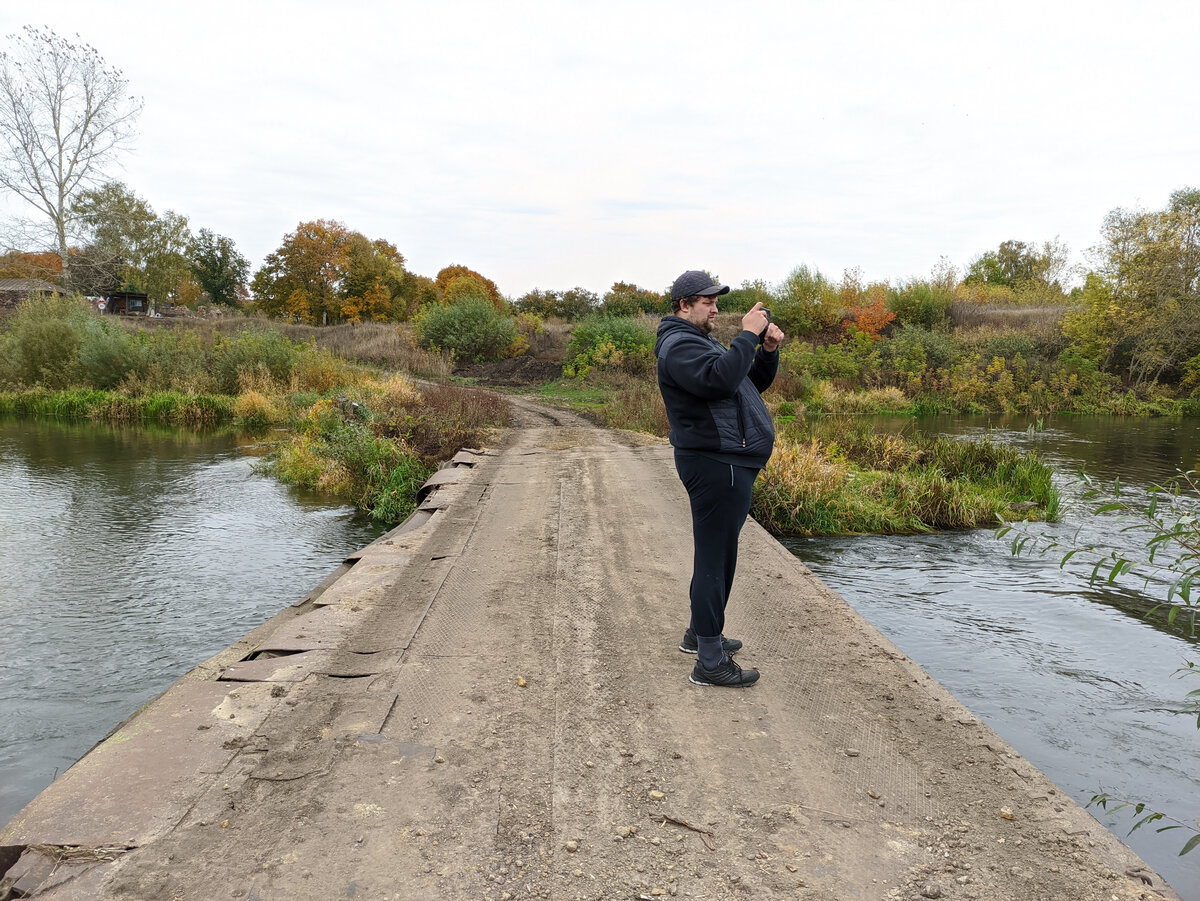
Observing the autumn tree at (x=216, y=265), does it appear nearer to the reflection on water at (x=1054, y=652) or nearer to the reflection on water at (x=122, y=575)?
the reflection on water at (x=122, y=575)

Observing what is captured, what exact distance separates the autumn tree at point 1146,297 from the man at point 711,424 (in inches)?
1213

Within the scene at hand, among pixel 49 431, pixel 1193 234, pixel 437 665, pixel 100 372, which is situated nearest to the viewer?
pixel 437 665

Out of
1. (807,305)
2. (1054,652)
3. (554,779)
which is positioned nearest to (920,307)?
(807,305)

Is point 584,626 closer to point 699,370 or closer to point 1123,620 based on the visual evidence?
point 699,370

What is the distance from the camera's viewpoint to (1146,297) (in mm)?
27719

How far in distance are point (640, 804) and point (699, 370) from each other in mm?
1764

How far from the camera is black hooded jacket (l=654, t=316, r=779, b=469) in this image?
3.21 metres

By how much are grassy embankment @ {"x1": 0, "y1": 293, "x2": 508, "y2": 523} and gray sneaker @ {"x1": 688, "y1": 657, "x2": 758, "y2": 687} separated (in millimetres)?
7471

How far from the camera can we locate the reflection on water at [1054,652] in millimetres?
4070

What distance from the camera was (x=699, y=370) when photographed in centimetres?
326

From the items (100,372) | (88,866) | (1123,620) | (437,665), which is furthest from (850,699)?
(100,372)

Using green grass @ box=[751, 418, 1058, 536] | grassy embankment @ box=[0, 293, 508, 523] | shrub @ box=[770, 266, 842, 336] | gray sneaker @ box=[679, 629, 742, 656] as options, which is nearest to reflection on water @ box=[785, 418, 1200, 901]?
green grass @ box=[751, 418, 1058, 536]

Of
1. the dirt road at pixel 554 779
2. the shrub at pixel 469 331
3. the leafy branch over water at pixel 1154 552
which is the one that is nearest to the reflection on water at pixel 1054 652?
the leafy branch over water at pixel 1154 552

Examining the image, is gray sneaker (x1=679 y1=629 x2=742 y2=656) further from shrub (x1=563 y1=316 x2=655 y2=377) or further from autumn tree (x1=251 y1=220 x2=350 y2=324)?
autumn tree (x1=251 y1=220 x2=350 y2=324)
